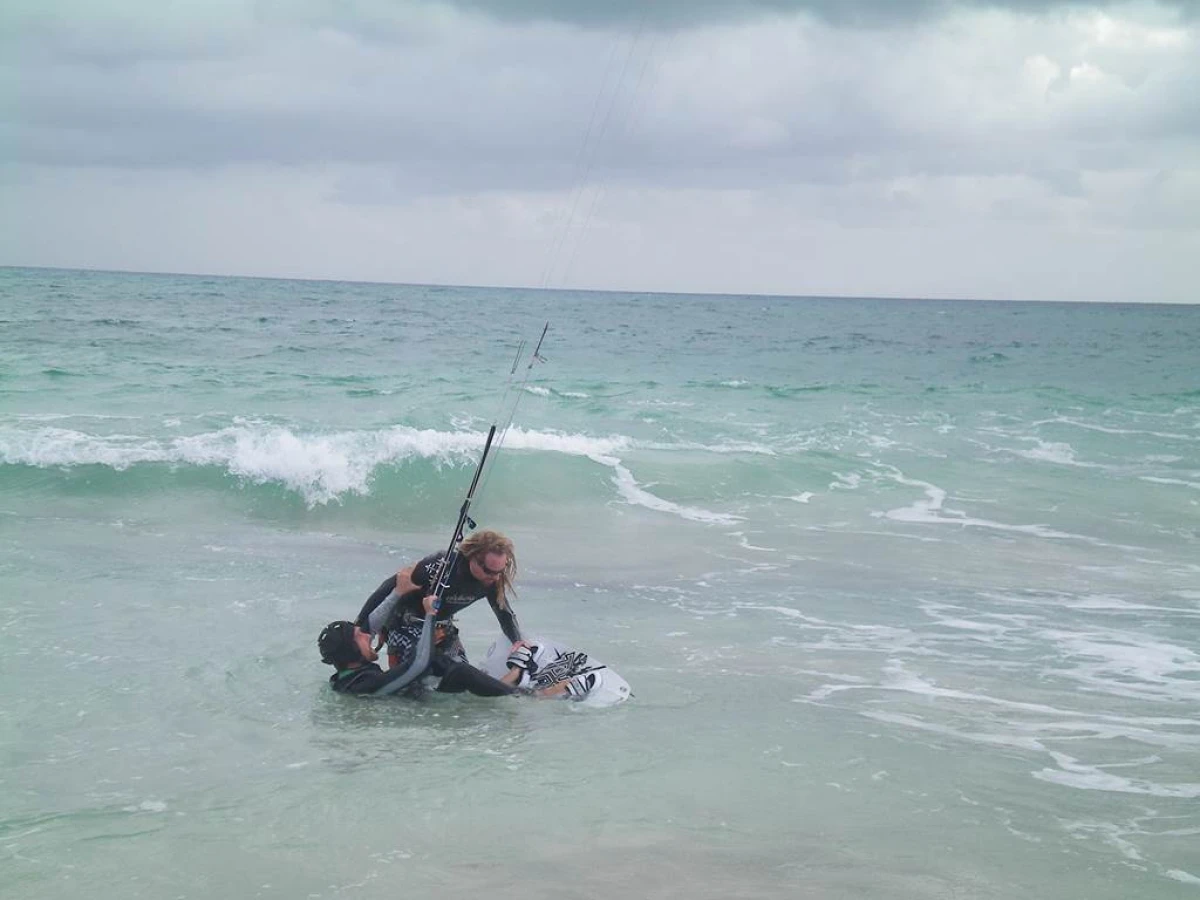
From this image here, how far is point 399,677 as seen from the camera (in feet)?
23.8

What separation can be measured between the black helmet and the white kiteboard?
91 centimetres

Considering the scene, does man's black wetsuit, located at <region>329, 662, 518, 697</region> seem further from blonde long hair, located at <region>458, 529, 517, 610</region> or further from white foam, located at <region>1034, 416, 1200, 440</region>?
white foam, located at <region>1034, 416, 1200, 440</region>

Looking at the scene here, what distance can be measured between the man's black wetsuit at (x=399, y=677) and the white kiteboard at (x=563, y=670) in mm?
186

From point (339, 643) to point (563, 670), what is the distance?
1.41 m

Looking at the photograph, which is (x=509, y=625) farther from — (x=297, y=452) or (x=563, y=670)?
(x=297, y=452)

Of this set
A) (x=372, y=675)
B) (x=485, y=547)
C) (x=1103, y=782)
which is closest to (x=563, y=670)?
(x=485, y=547)

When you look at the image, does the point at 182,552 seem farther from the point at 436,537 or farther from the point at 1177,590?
the point at 1177,590

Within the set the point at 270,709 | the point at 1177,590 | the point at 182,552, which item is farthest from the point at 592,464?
the point at 270,709

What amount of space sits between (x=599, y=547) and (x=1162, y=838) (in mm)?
8097

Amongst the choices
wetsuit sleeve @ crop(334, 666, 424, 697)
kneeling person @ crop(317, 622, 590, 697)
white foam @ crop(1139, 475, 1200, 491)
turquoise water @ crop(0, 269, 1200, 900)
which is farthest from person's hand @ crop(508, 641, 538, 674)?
white foam @ crop(1139, 475, 1200, 491)

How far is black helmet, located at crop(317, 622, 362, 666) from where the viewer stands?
7.18m

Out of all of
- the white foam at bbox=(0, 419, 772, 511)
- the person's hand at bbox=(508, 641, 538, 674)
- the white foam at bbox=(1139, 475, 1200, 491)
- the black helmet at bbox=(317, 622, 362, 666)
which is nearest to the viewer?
the black helmet at bbox=(317, 622, 362, 666)

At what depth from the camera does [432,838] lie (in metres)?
5.27

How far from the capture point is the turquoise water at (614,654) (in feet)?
17.1
